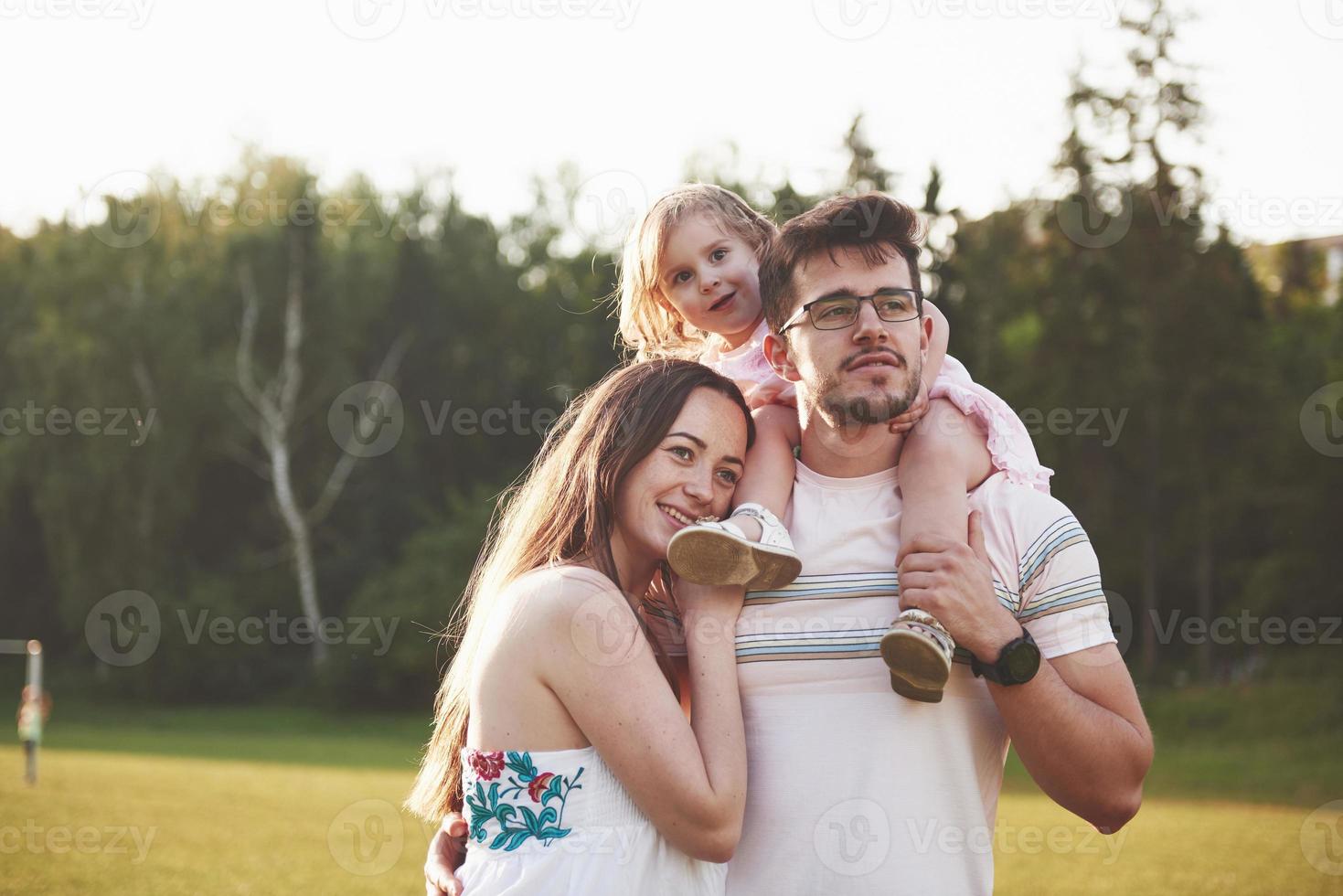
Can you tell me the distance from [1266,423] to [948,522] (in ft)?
90.3

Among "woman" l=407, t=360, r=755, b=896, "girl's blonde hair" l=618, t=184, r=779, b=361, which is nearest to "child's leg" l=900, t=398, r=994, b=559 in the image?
"woman" l=407, t=360, r=755, b=896

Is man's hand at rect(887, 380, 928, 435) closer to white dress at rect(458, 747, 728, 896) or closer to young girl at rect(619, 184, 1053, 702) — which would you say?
young girl at rect(619, 184, 1053, 702)

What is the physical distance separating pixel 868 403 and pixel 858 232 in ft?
1.54

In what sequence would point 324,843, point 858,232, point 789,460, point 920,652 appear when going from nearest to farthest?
point 920,652, point 858,232, point 789,460, point 324,843

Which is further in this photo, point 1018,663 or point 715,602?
point 715,602

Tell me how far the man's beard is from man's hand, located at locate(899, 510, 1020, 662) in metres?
0.35

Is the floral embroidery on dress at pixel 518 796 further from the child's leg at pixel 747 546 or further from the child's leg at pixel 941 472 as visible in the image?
the child's leg at pixel 941 472

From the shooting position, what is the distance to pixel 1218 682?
83.8ft

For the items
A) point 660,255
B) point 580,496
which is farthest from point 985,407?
point 660,255

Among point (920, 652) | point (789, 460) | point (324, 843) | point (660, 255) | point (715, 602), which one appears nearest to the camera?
point (920, 652)

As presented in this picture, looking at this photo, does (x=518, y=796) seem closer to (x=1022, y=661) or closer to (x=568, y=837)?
(x=568, y=837)

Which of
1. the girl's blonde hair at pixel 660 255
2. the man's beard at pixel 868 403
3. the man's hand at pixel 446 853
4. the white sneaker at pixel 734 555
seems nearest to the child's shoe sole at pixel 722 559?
the white sneaker at pixel 734 555

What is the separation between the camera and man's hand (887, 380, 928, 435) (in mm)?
3244

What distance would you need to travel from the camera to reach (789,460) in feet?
10.9
